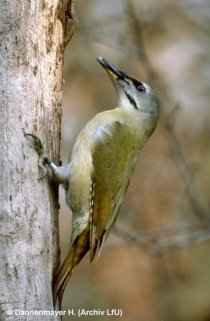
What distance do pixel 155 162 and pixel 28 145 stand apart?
15.2 ft

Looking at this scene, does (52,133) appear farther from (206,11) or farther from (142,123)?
(206,11)

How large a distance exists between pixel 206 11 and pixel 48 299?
18.6 ft

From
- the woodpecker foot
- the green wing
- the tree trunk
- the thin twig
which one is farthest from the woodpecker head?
the thin twig

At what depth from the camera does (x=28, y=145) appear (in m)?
5.21

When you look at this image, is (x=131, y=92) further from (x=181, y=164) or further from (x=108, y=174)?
(x=181, y=164)

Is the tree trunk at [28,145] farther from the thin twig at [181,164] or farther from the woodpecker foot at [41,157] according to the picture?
the thin twig at [181,164]

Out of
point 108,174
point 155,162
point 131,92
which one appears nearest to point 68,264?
point 108,174

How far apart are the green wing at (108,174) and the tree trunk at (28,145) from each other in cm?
28

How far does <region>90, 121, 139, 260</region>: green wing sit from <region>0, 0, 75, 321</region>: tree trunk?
0.92 ft

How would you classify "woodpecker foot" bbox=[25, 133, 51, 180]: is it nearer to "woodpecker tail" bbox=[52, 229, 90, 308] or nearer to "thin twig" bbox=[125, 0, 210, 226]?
"woodpecker tail" bbox=[52, 229, 90, 308]

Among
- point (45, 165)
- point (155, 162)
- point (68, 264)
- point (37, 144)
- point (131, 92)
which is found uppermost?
point (37, 144)

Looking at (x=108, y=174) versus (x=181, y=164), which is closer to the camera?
(x=108, y=174)

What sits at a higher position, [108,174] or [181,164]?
[108,174]

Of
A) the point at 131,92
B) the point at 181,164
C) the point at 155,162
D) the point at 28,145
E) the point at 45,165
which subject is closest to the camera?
the point at 28,145
